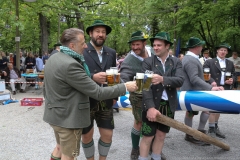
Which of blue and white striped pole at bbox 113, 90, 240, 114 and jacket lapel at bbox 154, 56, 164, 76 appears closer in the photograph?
jacket lapel at bbox 154, 56, 164, 76

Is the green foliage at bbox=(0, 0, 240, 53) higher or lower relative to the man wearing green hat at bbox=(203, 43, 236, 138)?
higher

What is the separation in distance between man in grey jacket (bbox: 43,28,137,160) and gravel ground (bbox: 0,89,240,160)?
1.63 metres

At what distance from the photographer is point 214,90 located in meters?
3.69

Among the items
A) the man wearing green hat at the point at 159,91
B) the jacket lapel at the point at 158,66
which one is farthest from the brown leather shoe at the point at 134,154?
the jacket lapel at the point at 158,66

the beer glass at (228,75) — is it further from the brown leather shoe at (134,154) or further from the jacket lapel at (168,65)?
the brown leather shoe at (134,154)

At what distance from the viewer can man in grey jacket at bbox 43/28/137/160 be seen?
2176 millimetres

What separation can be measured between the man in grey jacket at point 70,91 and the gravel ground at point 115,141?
1.63 m

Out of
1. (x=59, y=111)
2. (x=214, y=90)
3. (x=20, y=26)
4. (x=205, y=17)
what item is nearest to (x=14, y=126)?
(x=59, y=111)

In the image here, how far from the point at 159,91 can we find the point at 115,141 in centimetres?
192

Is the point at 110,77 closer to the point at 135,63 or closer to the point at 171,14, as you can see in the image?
the point at 135,63

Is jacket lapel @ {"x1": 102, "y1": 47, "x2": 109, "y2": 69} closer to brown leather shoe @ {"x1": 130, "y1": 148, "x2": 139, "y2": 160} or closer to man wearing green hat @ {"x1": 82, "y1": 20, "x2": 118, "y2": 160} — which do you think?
man wearing green hat @ {"x1": 82, "y1": 20, "x2": 118, "y2": 160}

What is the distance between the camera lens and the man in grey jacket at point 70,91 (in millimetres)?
2176

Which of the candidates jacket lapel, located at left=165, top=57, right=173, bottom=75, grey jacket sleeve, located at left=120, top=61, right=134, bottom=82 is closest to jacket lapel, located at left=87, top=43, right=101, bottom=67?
grey jacket sleeve, located at left=120, top=61, right=134, bottom=82

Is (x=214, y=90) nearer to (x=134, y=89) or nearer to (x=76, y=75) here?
(x=134, y=89)
